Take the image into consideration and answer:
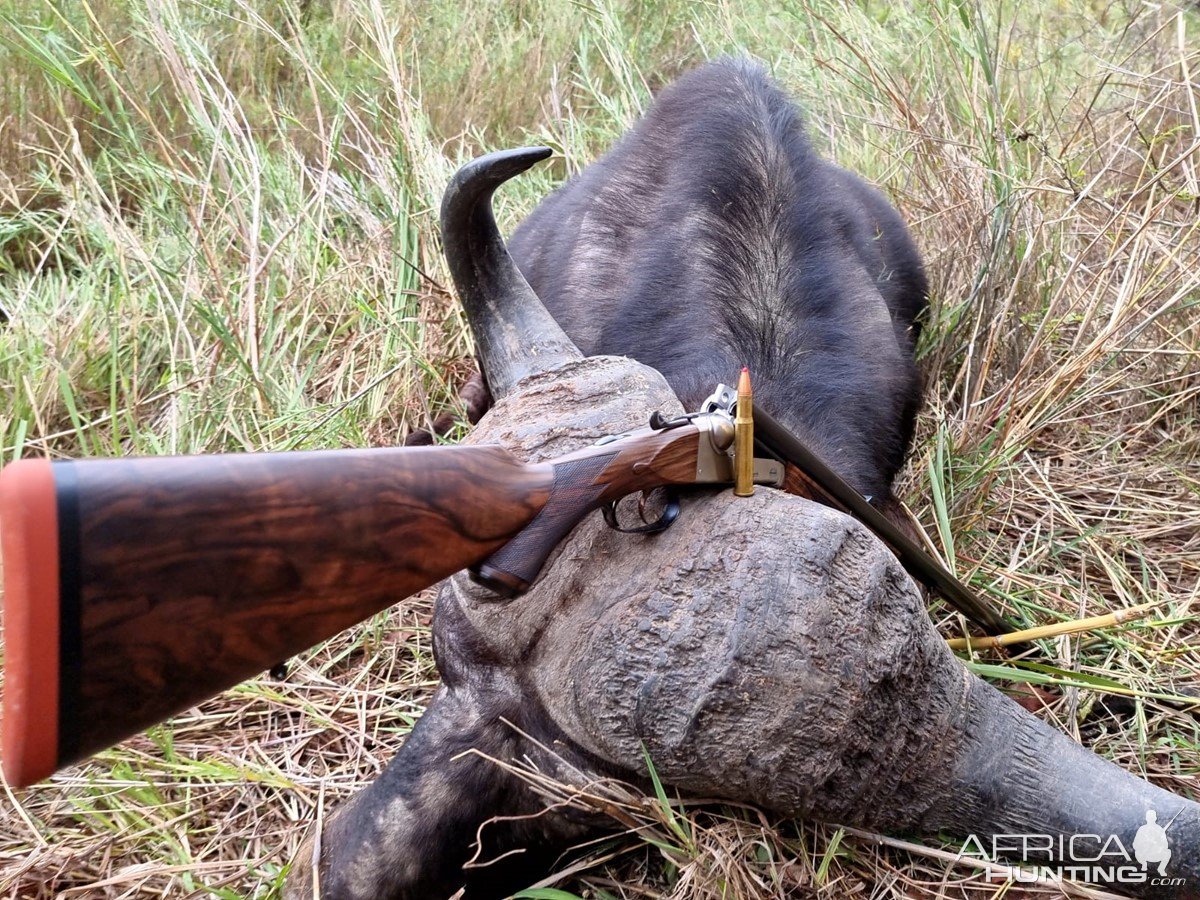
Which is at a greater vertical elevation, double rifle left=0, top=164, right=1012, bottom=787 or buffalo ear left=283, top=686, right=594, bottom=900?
double rifle left=0, top=164, right=1012, bottom=787

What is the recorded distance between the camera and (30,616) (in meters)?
1.36

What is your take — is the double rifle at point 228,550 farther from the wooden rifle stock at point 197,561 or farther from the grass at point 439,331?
the grass at point 439,331

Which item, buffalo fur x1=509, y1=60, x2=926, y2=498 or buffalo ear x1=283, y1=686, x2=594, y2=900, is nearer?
buffalo ear x1=283, y1=686, x2=594, y2=900

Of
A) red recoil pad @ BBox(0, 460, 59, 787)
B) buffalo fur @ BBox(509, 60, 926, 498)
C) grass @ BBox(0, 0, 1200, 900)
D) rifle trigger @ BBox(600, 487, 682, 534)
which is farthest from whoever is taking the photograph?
buffalo fur @ BBox(509, 60, 926, 498)

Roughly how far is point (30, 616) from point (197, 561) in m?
0.22

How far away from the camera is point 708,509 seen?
7.09ft

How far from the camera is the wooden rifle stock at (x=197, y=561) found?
1363mm

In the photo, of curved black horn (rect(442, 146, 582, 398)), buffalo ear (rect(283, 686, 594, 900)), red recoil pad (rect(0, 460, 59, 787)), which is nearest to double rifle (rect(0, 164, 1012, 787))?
red recoil pad (rect(0, 460, 59, 787))

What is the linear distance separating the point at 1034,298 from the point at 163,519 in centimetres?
369

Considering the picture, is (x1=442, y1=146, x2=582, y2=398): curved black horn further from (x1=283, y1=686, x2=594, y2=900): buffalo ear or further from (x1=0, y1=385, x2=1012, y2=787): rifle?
(x1=283, y1=686, x2=594, y2=900): buffalo ear

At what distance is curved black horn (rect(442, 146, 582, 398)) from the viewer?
254cm

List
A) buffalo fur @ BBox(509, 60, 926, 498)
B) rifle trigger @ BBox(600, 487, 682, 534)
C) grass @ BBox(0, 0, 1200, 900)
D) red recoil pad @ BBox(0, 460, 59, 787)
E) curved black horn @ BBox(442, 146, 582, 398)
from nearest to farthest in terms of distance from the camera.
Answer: red recoil pad @ BBox(0, 460, 59, 787) → rifle trigger @ BBox(600, 487, 682, 534) → curved black horn @ BBox(442, 146, 582, 398) → grass @ BBox(0, 0, 1200, 900) → buffalo fur @ BBox(509, 60, 926, 498)

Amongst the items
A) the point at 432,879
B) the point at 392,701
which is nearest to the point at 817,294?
the point at 392,701

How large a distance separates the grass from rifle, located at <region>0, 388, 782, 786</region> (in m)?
0.69
